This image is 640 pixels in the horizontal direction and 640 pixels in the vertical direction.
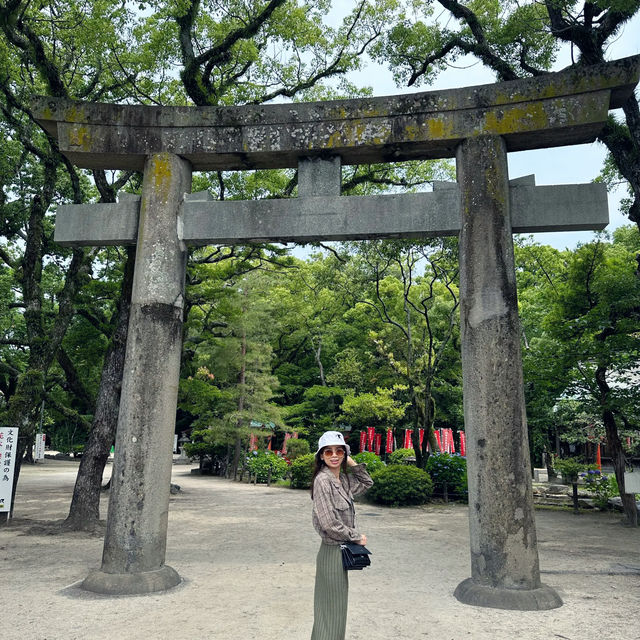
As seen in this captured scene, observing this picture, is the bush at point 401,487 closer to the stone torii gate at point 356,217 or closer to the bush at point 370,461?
the bush at point 370,461

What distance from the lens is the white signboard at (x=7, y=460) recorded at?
9.91m

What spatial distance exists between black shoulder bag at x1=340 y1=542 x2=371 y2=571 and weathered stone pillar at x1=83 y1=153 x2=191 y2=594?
3.07 metres

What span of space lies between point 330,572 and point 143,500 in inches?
118

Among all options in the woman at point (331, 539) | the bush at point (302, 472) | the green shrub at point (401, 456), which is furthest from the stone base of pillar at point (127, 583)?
the green shrub at point (401, 456)

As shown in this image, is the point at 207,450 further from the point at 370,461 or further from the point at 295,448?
the point at 370,461

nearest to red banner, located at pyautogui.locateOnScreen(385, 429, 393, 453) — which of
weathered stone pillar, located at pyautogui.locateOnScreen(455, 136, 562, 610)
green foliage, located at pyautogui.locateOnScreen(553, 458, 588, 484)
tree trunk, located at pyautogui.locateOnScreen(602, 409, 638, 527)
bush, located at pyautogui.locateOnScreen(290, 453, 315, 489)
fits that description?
bush, located at pyautogui.locateOnScreen(290, 453, 315, 489)

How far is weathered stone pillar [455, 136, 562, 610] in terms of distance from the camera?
531 cm

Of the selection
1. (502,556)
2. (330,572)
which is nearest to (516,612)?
(502,556)

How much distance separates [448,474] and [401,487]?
1987 millimetres

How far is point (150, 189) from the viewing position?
21.5 feet

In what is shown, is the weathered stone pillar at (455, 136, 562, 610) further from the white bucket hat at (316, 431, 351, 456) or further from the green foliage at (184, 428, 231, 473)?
the green foliage at (184, 428, 231, 473)

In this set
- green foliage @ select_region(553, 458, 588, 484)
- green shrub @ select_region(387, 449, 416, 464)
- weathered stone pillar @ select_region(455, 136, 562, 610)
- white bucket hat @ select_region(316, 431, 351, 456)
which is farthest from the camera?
green shrub @ select_region(387, 449, 416, 464)

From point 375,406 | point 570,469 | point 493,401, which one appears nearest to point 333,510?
point 493,401

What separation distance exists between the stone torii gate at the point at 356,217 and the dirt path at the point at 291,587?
1.37 ft
